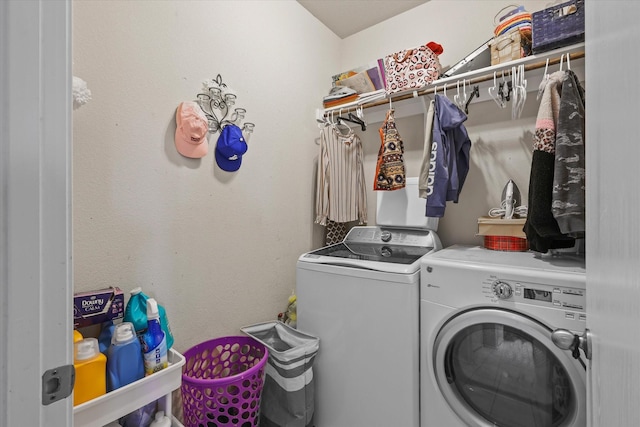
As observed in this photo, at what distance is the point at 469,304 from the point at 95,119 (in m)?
1.60

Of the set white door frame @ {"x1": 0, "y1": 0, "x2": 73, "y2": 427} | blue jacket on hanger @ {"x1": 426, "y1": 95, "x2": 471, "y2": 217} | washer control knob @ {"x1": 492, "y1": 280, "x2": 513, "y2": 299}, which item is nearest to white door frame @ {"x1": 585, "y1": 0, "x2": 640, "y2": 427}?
white door frame @ {"x1": 0, "y1": 0, "x2": 73, "y2": 427}

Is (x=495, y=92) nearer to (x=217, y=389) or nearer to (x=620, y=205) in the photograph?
(x=620, y=205)

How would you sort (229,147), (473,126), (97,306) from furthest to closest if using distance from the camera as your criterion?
(473,126)
(229,147)
(97,306)

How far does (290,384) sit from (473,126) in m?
1.80

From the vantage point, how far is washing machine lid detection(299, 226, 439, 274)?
4.54 feet

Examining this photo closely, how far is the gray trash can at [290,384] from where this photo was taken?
54.9 inches

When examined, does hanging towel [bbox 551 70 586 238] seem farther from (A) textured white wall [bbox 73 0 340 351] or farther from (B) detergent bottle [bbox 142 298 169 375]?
(B) detergent bottle [bbox 142 298 169 375]

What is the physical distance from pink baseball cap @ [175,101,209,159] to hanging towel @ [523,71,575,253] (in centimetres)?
144

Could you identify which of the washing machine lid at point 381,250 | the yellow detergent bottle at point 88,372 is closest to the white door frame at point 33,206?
the yellow detergent bottle at point 88,372

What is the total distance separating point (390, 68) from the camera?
1776mm

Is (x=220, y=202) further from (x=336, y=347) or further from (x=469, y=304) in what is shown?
(x=469, y=304)

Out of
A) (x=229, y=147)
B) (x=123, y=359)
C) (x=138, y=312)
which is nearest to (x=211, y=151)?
(x=229, y=147)

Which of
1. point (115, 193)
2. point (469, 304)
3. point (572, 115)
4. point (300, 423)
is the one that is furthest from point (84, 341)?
point (572, 115)

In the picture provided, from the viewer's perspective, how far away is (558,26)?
1314 mm
